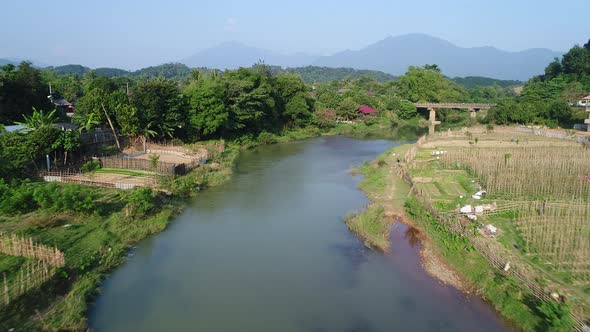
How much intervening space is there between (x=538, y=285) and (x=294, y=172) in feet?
55.6

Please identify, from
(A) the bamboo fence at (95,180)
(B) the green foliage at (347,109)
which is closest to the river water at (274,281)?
(A) the bamboo fence at (95,180)

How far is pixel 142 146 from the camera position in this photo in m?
26.4

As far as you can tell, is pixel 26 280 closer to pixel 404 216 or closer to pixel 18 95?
pixel 404 216

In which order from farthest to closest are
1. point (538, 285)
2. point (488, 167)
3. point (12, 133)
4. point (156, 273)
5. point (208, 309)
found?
point (488, 167), point (12, 133), point (156, 273), point (208, 309), point (538, 285)

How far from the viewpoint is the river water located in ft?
33.0

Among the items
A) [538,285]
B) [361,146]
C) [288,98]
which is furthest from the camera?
[288,98]

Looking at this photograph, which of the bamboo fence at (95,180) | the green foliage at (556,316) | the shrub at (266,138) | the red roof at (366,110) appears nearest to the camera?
the green foliage at (556,316)

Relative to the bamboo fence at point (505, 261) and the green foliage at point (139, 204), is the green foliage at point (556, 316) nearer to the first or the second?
the bamboo fence at point (505, 261)

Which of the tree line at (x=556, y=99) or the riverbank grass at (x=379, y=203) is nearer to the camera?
the riverbank grass at (x=379, y=203)

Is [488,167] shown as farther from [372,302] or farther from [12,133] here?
[12,133]

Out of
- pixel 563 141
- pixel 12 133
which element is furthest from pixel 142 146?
pixel 563 141

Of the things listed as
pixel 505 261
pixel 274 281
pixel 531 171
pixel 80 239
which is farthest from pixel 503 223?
pixel 80 239

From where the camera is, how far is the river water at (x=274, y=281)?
10.1 meters

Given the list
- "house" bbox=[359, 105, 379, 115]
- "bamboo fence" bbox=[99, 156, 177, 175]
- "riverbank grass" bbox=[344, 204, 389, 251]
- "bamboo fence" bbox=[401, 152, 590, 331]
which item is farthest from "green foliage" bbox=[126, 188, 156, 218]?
"house" bbox=[359, 105, 379, 115]
